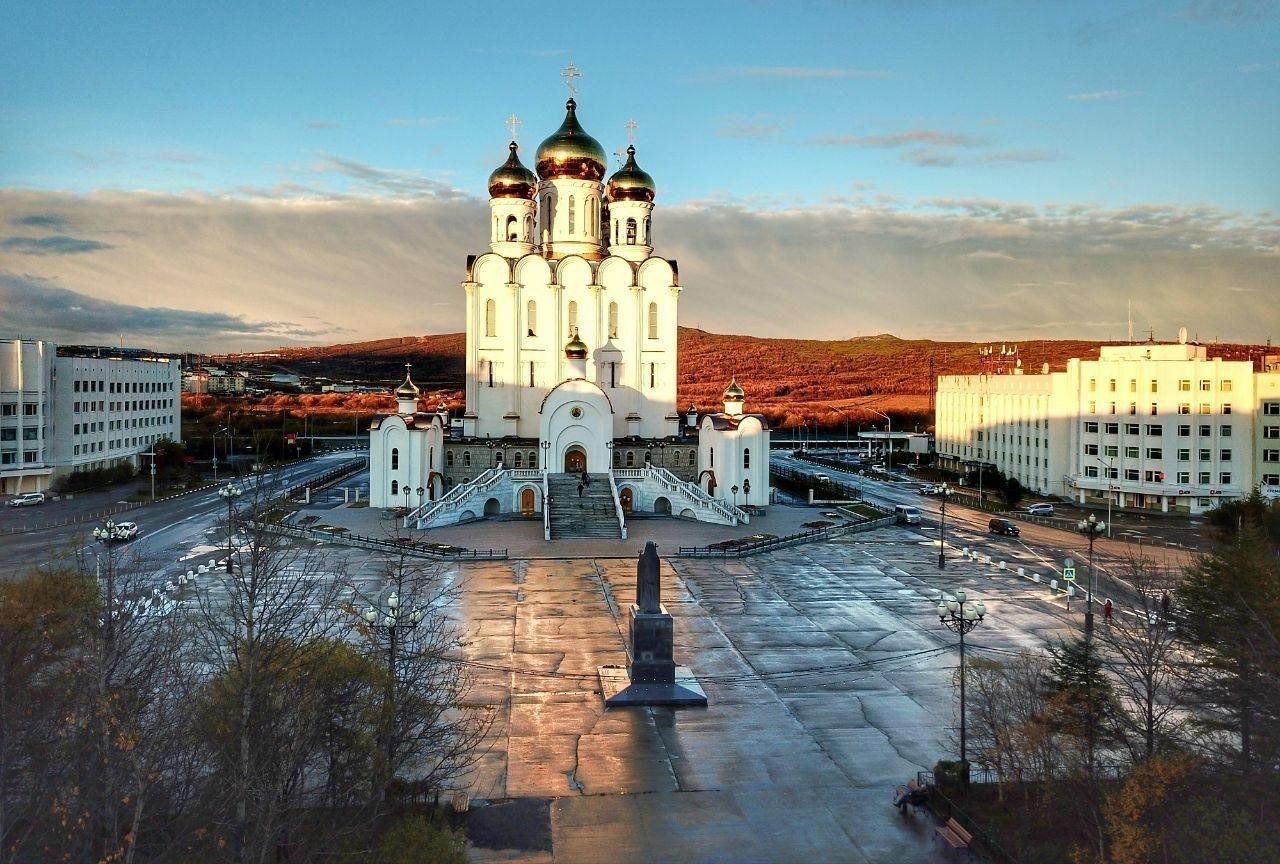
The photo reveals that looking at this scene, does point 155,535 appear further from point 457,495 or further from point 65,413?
point 65,413

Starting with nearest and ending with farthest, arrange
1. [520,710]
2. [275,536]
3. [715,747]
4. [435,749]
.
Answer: [275,536]
[435,749]
[715,747]
[520,710]

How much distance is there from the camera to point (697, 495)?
58.8 m

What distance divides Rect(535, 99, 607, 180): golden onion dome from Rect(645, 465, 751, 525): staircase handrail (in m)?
20.1

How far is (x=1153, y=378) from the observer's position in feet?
211

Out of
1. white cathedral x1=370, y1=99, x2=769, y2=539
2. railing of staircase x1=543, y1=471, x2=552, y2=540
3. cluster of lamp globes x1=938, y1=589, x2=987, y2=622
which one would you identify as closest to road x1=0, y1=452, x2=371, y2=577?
white cathedral x1=370, y1=99, x2=769, y2=539

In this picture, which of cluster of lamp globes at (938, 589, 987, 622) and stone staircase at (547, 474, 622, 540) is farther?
stone staircase at (547, 474, 622, 540)

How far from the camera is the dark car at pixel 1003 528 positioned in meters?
53.3

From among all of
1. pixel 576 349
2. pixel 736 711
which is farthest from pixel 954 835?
pixel 576 349

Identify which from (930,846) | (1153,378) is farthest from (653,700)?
(1153,378)

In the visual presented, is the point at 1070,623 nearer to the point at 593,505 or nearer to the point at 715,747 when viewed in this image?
the point at 715,747

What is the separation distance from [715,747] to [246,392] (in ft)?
550

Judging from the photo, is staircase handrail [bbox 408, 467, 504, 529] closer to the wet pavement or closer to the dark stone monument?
the wet pavement

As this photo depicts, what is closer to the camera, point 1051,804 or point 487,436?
point 1051,804

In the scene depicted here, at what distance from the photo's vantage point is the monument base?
80.1 ft
